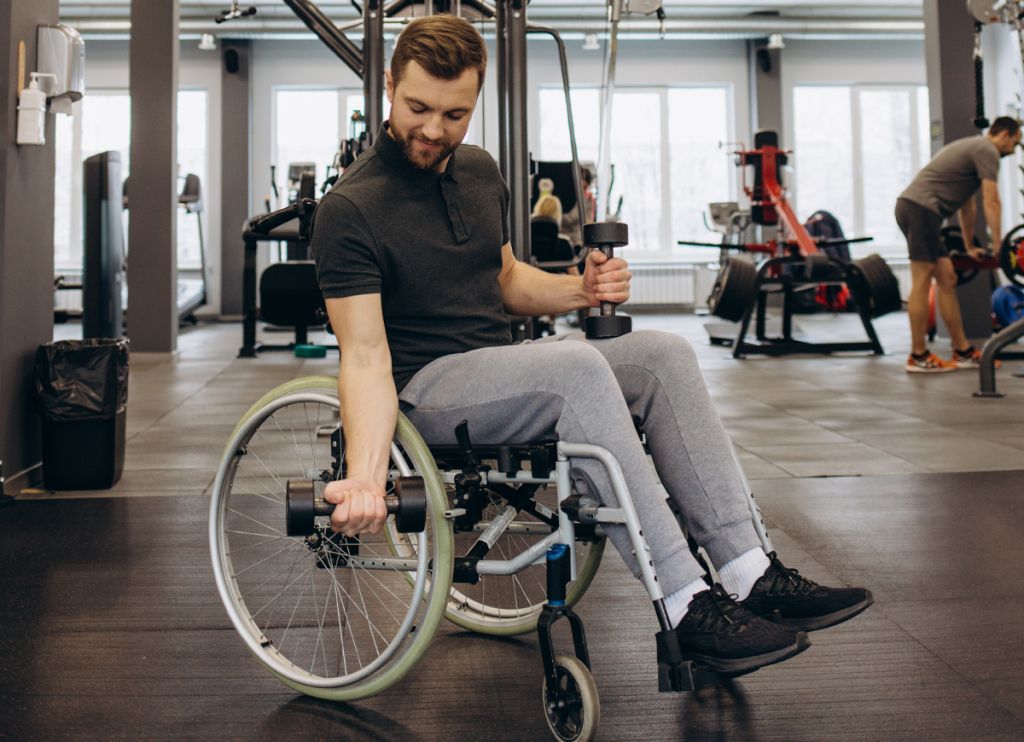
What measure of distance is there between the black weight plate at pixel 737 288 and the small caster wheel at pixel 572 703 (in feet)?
18.0

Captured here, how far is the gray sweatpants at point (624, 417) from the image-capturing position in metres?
1.34

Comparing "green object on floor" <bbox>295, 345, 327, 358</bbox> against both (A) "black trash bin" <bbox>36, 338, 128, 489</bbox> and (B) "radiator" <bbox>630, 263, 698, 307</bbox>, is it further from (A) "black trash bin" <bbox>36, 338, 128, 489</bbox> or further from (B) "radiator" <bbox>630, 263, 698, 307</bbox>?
(B) "radiator" <bbox>630, 263, 698, 307</bbox>

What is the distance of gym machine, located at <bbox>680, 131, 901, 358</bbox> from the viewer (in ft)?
21.9

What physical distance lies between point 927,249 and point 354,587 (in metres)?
4.77

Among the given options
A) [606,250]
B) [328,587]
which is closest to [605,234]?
[606,250]

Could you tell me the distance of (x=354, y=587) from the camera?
2.14 meters

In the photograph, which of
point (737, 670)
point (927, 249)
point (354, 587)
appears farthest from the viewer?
point (927, 249)

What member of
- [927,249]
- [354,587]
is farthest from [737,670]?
[927,249]

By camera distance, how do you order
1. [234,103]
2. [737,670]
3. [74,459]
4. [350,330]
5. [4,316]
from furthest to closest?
[234,103], [74,459], [4,316], [350,330], [737,670]

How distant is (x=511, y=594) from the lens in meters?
2.07

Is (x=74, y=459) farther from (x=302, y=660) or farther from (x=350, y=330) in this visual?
(x=350, y=330)

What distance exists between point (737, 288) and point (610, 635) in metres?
5.07

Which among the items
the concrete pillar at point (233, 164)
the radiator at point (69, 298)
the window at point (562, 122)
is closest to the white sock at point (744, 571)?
the concrete pillar at point (233, 164)

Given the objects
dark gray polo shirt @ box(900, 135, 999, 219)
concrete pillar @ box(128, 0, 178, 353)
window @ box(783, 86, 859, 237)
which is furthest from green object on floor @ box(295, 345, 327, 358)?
window @ box(783, 86, 859, 237)
